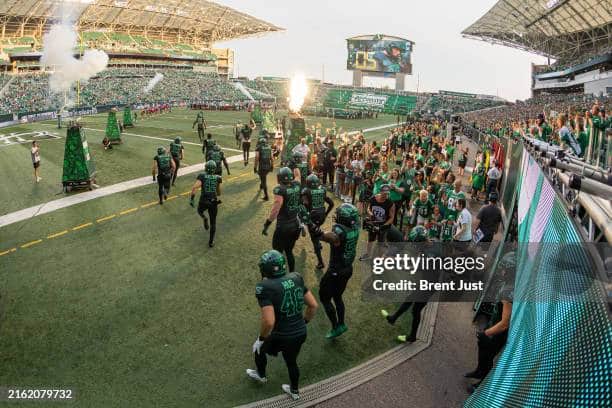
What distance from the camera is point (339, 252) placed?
20.0 feet

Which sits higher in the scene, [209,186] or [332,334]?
[209,186]

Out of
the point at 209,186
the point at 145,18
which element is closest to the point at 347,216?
the point at 209,186

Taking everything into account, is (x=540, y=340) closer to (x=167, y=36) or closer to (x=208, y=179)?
(x=208, y=179)

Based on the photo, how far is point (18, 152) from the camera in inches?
854

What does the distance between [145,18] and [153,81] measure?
18.1m

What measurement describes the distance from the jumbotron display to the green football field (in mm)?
77060

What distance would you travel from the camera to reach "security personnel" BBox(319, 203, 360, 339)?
6.04 meters

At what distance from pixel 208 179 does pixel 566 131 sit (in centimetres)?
799

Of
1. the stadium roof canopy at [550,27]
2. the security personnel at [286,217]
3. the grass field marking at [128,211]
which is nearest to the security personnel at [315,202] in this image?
the security personnel at [286,217]

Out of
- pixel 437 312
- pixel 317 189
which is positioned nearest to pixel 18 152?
pixel 317 189

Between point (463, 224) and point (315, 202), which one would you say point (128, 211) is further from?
point (463, 224)

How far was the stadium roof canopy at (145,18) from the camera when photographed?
65125 millimetres

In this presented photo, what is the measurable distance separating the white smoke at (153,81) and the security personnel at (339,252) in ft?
224

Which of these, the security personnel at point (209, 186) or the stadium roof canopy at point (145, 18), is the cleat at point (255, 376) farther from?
the stadium roof canopy at point (145, 18)
